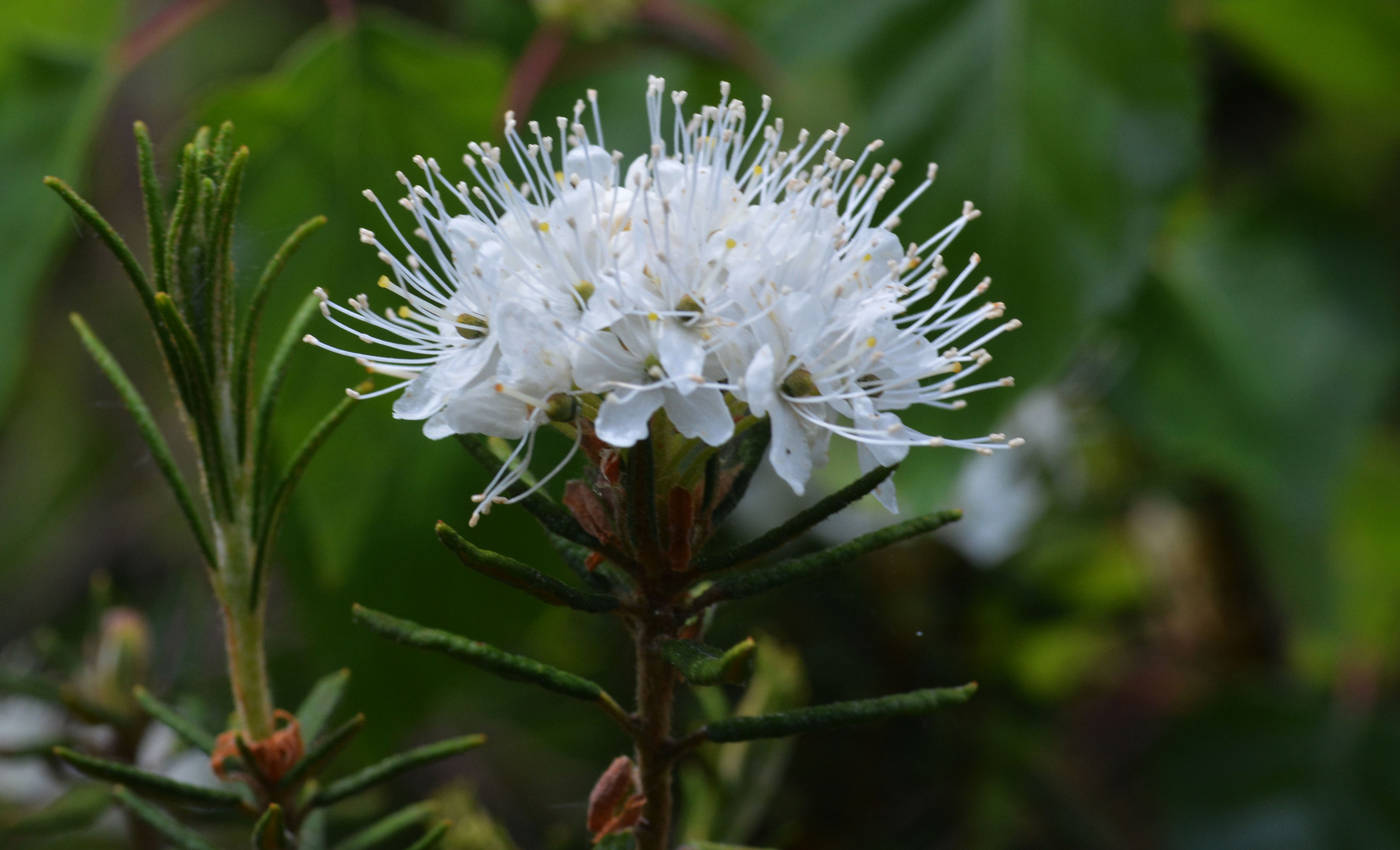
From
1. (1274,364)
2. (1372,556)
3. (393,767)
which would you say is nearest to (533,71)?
(393,767)

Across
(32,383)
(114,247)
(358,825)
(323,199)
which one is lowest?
(358,825)

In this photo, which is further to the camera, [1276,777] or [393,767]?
[1276,777]

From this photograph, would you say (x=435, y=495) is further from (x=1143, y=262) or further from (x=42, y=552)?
(x=42, y=552)

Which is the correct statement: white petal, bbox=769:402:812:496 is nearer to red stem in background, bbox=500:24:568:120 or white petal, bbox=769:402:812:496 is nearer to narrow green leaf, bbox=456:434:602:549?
narrow green leaf, bbox=456:434:602:549

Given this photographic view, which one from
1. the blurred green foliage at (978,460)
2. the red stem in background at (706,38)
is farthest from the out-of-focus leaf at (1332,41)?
the red stem in background at (706,38)

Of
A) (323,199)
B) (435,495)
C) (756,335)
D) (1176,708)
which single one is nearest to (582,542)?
(756,335)

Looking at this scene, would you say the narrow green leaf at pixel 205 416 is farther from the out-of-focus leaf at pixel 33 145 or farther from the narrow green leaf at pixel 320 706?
the out-of-focus leaf at pixel 33 145

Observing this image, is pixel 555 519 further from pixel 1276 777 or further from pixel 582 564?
pixel 1276 777
